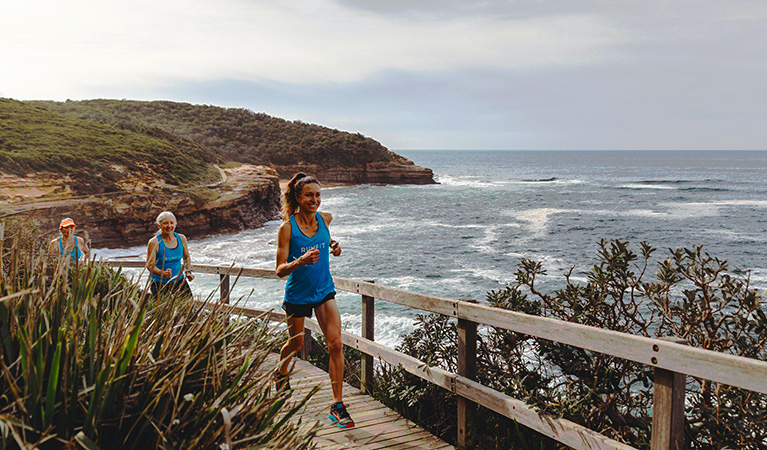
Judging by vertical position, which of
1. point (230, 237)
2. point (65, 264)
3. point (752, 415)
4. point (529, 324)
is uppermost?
point (65, 264)

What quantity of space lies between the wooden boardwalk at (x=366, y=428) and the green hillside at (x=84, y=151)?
32.4m

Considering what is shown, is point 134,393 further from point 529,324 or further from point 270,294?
point 270,294

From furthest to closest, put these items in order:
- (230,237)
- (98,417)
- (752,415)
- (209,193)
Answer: (209,193) < (230,237) < (752,415) < (98,417)

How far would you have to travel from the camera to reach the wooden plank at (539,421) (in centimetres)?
281

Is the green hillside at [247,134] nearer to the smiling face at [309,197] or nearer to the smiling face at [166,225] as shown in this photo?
the smiling face at [166,225]

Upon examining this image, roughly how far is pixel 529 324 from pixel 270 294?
15.7 meters

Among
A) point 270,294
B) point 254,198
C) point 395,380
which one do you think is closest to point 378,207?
point 254,198

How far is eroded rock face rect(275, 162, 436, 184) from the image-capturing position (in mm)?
85625

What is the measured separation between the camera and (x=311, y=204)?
13.4 feet

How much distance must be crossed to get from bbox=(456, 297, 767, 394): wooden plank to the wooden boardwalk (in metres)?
1.06

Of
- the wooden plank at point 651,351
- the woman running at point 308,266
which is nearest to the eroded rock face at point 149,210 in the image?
the woman running at point 308,266

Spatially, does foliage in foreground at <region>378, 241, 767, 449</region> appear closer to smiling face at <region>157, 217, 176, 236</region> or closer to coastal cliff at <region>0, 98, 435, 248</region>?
smiling face at <region>157, 217, 176, 236</region>

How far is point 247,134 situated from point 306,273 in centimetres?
8661

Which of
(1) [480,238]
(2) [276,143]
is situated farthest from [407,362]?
(2) [276,143]
